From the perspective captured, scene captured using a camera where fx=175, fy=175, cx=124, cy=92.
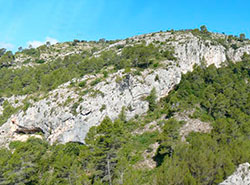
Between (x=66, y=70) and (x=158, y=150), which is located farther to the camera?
(x=66, y=70)

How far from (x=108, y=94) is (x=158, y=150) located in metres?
19.3

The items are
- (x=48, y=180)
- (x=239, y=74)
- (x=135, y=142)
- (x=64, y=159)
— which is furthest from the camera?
(x=239, y=74)

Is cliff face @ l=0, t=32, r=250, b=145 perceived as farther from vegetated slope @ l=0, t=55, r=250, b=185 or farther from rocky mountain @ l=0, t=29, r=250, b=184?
vegetated slope @ l=0, t=55, r=250, b=185

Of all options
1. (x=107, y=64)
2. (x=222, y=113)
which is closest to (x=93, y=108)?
(x=107, y=64)

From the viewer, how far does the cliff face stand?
40812 millimetres

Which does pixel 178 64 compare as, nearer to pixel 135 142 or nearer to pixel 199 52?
pixel 199 52

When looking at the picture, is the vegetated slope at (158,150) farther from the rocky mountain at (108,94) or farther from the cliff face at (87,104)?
the cliff face at (87,104)

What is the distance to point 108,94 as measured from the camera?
4403 centimetres

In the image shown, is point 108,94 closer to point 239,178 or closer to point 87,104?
point 87,104

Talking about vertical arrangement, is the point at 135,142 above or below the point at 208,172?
above

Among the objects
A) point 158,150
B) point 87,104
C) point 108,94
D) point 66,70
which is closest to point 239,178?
point 158,150

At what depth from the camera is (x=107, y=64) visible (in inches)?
2463

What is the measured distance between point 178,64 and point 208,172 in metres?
39.5

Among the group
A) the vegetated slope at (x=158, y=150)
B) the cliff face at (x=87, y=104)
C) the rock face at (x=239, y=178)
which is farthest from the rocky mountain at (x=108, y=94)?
the rock face at (x=239, y=178)
